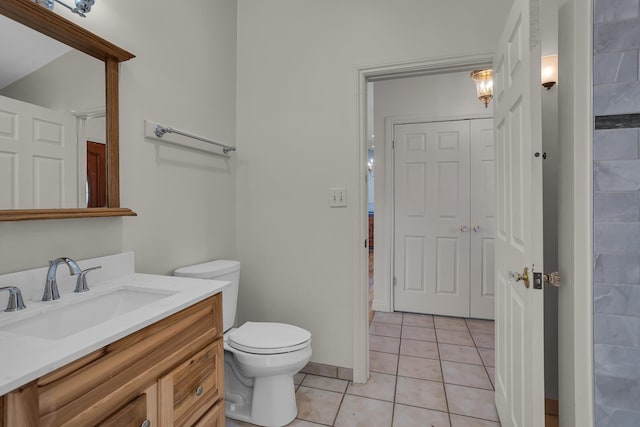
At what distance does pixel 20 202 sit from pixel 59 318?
39cm

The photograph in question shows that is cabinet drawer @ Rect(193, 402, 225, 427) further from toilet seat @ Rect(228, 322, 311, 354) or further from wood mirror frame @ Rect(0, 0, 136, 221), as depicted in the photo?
wood mirror frame @ Rect(0, 0, 136, 221)

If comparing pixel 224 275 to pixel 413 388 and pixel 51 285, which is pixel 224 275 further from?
pixel 413 388

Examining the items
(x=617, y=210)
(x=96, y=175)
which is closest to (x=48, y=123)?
(x=96, y=175)

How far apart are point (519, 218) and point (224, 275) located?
1408 millimetres

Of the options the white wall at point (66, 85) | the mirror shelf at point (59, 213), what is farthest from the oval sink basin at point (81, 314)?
the white wall at point (66, 85)

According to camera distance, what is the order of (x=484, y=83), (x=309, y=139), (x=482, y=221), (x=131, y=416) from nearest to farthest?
(x=131, y=416) < (x=309, y=139) < (x=484, y=83) < (x=482, y=221)

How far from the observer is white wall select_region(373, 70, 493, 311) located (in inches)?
121

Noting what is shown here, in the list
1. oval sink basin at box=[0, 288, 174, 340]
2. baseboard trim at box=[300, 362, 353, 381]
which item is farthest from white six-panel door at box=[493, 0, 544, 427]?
oval sink basin at box=[0, 288, 174, 340]

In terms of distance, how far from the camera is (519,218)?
1249mm

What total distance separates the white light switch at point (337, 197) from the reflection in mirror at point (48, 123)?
1.18 metres

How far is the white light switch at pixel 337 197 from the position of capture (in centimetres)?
204

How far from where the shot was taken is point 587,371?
3.34 ft

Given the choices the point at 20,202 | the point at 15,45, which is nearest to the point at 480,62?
the point at 15,45

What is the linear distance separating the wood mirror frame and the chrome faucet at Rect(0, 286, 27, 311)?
0.21 m
